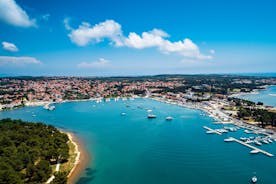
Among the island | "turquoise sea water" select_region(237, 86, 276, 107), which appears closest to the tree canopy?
the island

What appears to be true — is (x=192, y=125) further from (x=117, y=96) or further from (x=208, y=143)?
(x=117, y=96)

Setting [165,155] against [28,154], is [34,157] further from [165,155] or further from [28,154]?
[165,155]

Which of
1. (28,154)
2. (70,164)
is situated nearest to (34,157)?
(28,154)

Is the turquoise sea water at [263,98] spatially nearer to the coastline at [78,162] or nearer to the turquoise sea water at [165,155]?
the turquoise sea water at [165,155]

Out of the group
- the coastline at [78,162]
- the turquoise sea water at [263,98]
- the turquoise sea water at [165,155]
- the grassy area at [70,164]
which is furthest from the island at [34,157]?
the turquoise sea water at [263,98]

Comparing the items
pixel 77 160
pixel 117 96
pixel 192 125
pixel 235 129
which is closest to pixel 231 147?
pixel 235 129
